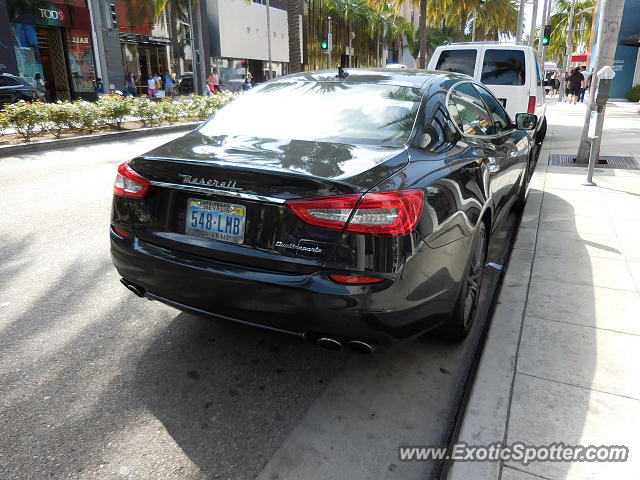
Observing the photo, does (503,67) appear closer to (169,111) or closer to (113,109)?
(113,109)

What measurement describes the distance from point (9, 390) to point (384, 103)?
108 inches

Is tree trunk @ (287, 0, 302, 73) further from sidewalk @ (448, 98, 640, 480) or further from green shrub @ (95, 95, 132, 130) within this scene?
sidewalk @ (448, 98, 640, 480)

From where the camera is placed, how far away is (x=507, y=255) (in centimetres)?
495

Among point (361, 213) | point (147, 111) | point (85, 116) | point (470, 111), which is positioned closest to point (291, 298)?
point (361, 213)

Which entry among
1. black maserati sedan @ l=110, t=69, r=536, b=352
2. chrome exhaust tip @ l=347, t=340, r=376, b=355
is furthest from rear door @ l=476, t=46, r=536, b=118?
chrome exhaust tip @ l=347, t=340, r=376, b=355

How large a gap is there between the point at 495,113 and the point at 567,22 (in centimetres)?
6428

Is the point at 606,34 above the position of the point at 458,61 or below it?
above

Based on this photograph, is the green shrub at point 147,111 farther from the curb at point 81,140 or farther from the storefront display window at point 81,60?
the storefront display window at point 81,60

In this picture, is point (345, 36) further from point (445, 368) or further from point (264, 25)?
point (445, 368)

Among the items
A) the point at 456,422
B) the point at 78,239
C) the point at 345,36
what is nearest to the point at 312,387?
the point at 456,422

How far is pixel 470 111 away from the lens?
13.0ft

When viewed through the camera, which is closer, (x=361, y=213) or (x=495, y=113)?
(x=361, y=213)

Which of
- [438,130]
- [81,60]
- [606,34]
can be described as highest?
[606,34]
